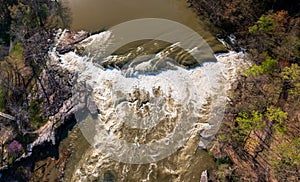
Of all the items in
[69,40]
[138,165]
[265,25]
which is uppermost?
[265,25]

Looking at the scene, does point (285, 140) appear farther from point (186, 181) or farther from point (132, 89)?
point (132, 89)

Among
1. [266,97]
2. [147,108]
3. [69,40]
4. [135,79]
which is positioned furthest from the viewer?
[69,40]

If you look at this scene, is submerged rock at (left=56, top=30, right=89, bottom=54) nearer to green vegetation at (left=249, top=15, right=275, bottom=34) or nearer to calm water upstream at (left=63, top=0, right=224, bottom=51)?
calm water upstream at (left=63, top=0, right=224, bottom=51)

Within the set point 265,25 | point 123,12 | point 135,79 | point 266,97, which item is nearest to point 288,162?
point 266,97

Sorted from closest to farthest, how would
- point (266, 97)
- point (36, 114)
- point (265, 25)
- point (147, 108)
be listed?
1. point (266, 97)
2. point (147, 108)
3. point (36, 114)
4. point (265, 25)

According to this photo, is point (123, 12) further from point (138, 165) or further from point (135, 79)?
point (138, 165)

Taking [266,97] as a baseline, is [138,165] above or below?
below

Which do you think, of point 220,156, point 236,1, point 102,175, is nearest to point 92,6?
point 236,1

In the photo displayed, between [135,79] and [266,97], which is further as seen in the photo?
[135,79]

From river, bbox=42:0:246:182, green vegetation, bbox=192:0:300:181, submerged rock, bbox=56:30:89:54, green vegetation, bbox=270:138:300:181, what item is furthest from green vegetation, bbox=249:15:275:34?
submerged rock, bbox=56:30:89:54

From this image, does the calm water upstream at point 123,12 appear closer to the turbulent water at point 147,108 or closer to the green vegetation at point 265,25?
the turbulent water at point 147,108
